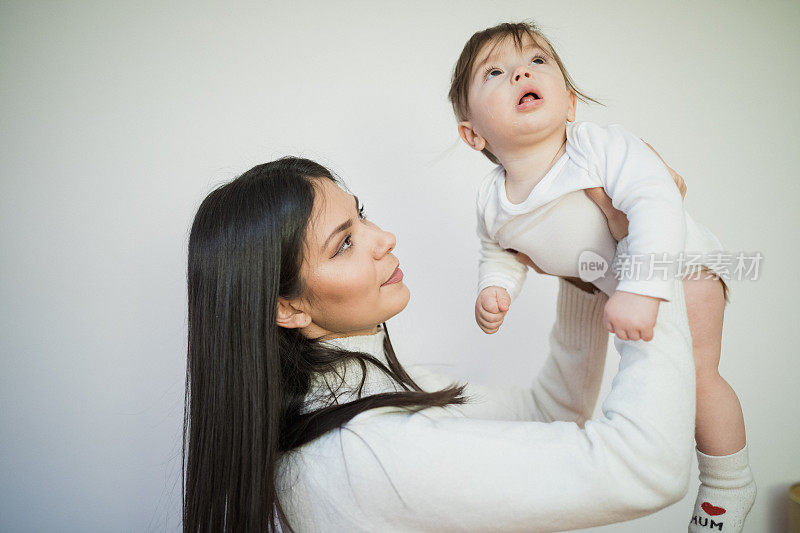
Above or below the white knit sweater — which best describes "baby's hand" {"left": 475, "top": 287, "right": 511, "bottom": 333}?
above

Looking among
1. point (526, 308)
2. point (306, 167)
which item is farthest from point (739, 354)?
point (306, 167)

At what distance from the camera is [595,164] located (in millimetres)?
1045

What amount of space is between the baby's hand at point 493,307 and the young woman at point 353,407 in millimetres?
168

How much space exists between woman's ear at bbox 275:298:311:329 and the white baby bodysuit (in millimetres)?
405

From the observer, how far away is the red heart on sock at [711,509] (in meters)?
1.02

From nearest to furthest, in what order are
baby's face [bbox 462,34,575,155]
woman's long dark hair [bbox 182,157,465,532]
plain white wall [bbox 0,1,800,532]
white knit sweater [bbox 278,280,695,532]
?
white knit sweater [bbox 278,280,695,532], woman's long dark hair [bbox 182,157,465,532], baby's face [bbox 462,34,575,155], plain white wall [bbox 0,1,800,532]

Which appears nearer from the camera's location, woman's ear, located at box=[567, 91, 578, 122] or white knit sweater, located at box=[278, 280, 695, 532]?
white knit sweater, located at box=[278, 280, 695, 532]

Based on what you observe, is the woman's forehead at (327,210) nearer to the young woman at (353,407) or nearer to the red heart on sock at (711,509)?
the young woman at (353,407)

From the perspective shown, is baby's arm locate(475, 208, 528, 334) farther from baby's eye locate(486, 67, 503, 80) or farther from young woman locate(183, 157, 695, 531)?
baby's eye locate(486, 67, 503, 80)

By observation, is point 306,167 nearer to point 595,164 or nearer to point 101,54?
point 595,164

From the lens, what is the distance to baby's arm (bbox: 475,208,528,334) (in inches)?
48.0

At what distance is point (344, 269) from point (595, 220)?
1.61ft

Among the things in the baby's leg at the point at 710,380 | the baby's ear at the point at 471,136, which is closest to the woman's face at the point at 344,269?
the baby's ear at the point at 471,136

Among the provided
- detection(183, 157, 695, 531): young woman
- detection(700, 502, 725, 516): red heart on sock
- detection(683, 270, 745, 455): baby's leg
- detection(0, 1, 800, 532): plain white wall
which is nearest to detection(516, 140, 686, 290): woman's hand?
detection(183, 157, 695, 531): young woman
